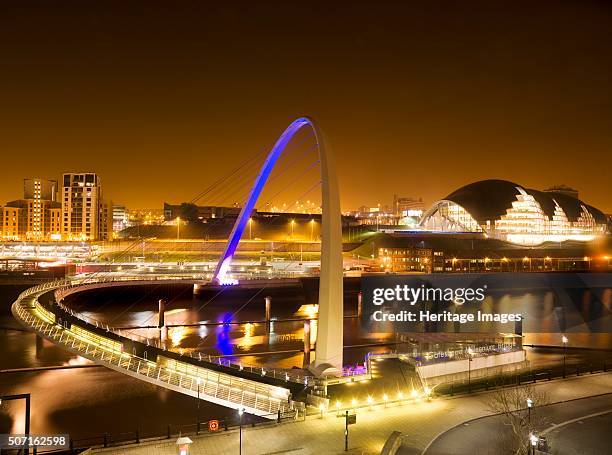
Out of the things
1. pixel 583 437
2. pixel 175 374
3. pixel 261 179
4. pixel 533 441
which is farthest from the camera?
pixel 261 179

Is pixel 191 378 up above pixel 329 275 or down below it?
below

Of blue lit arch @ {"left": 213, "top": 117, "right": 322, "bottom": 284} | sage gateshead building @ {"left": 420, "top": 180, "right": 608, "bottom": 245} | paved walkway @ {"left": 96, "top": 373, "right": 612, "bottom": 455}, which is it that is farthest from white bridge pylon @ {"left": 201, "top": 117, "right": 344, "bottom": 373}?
sage gateshead building @ {"left": 420, "top": 180, "right": 608, "bottom": 245}

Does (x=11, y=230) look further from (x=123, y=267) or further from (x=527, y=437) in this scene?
(x=527, y=437)

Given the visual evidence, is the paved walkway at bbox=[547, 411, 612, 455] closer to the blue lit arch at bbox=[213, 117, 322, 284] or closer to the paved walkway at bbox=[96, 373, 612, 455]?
the paved walkway at bbox=[96, 373, 612, 455]

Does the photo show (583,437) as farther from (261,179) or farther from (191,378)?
(261,179)

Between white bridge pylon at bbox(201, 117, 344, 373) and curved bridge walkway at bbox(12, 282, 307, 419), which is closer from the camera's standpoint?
curved bridge walkway at bbox(12, 282, 307, 419)

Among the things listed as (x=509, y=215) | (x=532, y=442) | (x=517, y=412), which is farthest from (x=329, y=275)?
(x=509, y=215)
